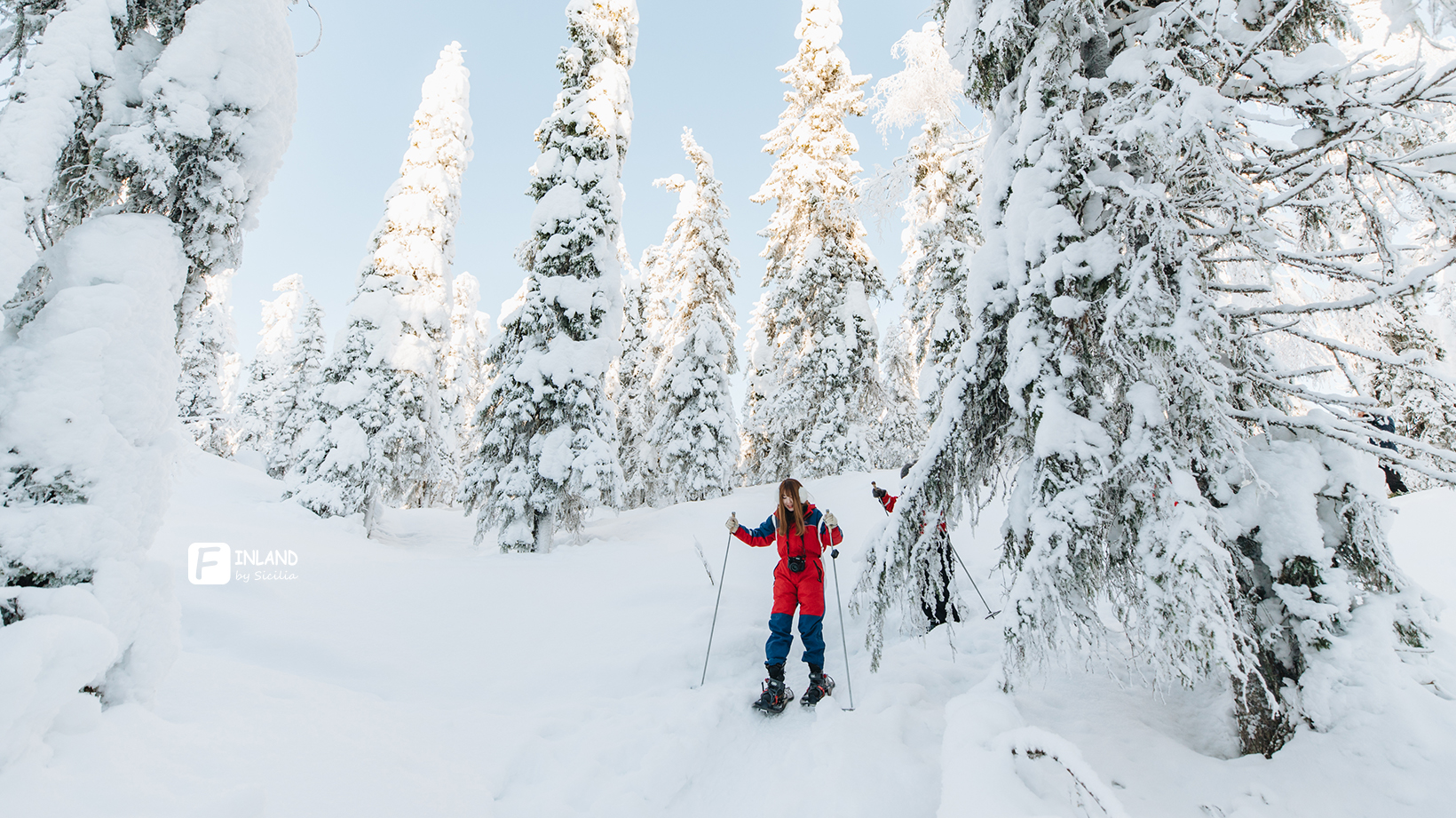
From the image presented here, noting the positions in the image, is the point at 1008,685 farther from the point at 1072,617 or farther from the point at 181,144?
the point at 181,144

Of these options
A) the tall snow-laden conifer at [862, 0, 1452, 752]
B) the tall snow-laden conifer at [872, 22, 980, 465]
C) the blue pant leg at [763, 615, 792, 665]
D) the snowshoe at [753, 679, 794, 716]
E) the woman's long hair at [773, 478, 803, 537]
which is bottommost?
the snowshoe at [753, 679, 794, 716]

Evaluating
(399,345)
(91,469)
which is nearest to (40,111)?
(91,469)

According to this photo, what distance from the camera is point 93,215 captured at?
351 cm

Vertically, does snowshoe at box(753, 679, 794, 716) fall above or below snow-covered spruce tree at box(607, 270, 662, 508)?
below

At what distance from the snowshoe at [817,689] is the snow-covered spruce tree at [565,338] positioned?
693cm

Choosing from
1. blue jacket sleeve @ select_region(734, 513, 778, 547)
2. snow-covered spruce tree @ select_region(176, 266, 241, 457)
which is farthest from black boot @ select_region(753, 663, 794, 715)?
snow-covered spruce tree @ select_region(176, 266, 241, 457)

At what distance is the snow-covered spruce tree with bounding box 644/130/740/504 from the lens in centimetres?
1722

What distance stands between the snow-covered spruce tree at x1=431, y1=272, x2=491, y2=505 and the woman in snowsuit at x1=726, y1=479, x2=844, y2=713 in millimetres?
23606

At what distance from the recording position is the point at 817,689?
4.77 meters

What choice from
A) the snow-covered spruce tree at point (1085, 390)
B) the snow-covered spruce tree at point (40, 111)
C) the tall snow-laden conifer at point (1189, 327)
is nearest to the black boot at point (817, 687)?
the snow-covered spruce tree at point (1085, 390)

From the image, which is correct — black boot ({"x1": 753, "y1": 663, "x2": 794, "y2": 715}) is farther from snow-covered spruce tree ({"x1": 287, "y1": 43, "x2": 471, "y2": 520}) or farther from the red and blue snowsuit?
snow-covered spruce tree ({"x1": 287, "y1": 43, "x2": 471, "y2": 520})

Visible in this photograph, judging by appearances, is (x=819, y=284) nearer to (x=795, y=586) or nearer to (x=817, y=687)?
Result: (x=795, y=586)

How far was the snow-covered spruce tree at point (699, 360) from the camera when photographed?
17.2 m

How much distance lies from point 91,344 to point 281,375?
110 feet
